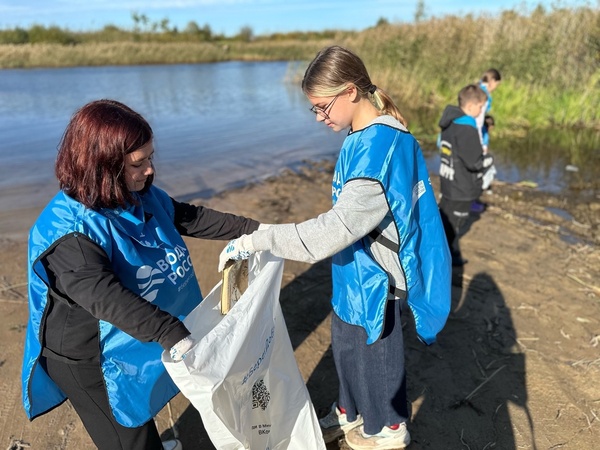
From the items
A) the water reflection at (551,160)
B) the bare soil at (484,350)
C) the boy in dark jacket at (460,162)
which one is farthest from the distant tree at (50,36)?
the boy in dark jacket at (460,162)

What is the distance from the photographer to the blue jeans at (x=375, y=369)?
2154 millimetres

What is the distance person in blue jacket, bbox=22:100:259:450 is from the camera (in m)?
1.55

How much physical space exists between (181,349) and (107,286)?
1.07ft

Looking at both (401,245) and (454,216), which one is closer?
(401,245)

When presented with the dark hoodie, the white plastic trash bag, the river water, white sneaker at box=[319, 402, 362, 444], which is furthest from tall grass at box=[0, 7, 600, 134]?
the white plastic trash bag

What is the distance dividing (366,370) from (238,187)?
5.64m

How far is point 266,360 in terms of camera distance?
78.1 inches

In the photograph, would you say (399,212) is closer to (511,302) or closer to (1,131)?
(511,302)

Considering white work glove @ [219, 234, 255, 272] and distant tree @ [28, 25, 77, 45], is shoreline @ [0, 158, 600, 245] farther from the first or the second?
distant tree @ [28, 25, 77, 45]

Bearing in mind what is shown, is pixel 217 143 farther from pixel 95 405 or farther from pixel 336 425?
pixel 95 405

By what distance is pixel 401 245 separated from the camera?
1.92m

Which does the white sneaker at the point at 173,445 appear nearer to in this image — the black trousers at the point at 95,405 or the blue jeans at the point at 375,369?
the black trousers at the point at 95,405

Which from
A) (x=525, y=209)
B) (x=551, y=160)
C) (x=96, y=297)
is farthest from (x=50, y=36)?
(x=96, y=297)

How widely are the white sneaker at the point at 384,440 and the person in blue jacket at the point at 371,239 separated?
58 mm
